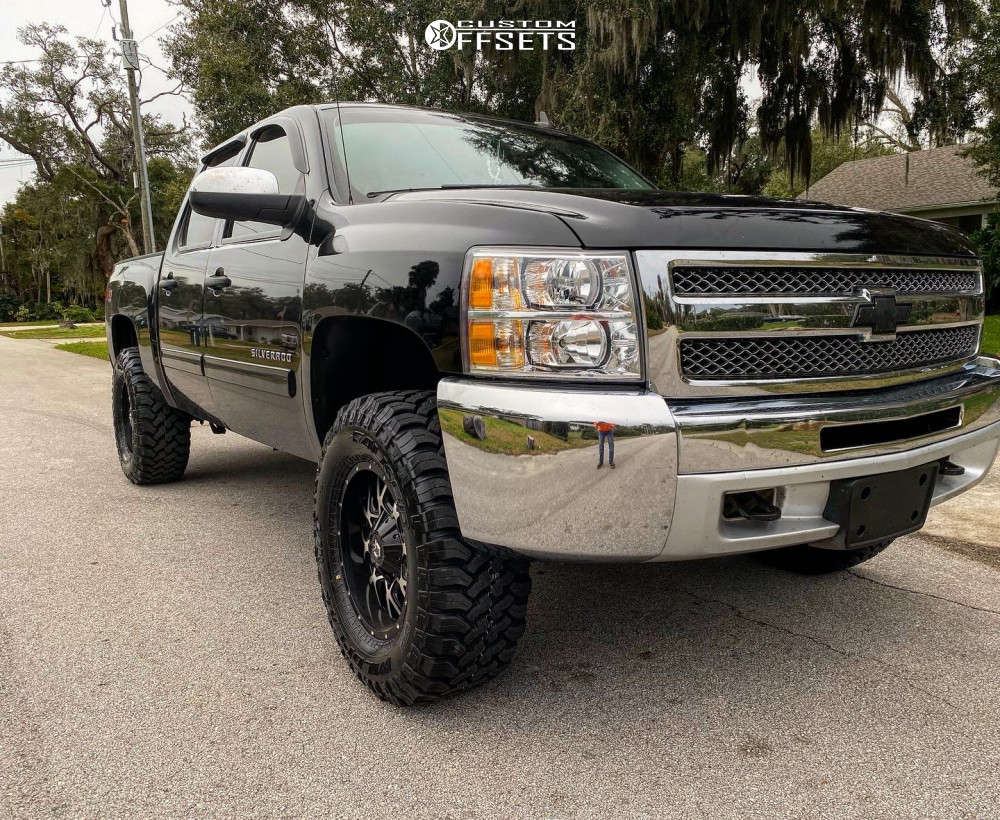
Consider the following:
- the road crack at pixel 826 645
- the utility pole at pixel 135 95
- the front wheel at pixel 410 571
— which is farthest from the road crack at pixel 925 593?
the utility pole at pixel 135 95

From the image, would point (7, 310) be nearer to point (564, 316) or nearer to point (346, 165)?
point (346, 165)

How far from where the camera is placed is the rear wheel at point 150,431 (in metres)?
5.00

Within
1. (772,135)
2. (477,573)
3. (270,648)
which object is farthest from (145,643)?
(772,135)

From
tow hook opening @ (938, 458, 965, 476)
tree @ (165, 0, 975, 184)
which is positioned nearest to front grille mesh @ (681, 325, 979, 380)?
tow hook opening @ (938, 458, 965, 476)

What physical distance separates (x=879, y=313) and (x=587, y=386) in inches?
33.2

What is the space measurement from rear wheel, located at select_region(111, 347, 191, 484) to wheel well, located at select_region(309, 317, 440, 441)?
7.91 feet

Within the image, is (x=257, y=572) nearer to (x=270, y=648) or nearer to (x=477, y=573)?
(x=270, y=648)

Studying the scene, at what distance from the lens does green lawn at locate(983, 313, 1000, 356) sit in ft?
33.6

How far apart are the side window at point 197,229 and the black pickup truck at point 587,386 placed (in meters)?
1.30

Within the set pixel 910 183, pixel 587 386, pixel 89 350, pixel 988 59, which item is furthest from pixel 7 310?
pixel 587 386

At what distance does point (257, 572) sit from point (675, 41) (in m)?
10.3

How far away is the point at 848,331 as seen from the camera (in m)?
2.25

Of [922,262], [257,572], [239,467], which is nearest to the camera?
[922,262]

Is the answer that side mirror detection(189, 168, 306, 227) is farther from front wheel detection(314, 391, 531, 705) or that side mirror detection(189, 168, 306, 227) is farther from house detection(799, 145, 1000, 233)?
house detection(799, 145, 1000, 233)
